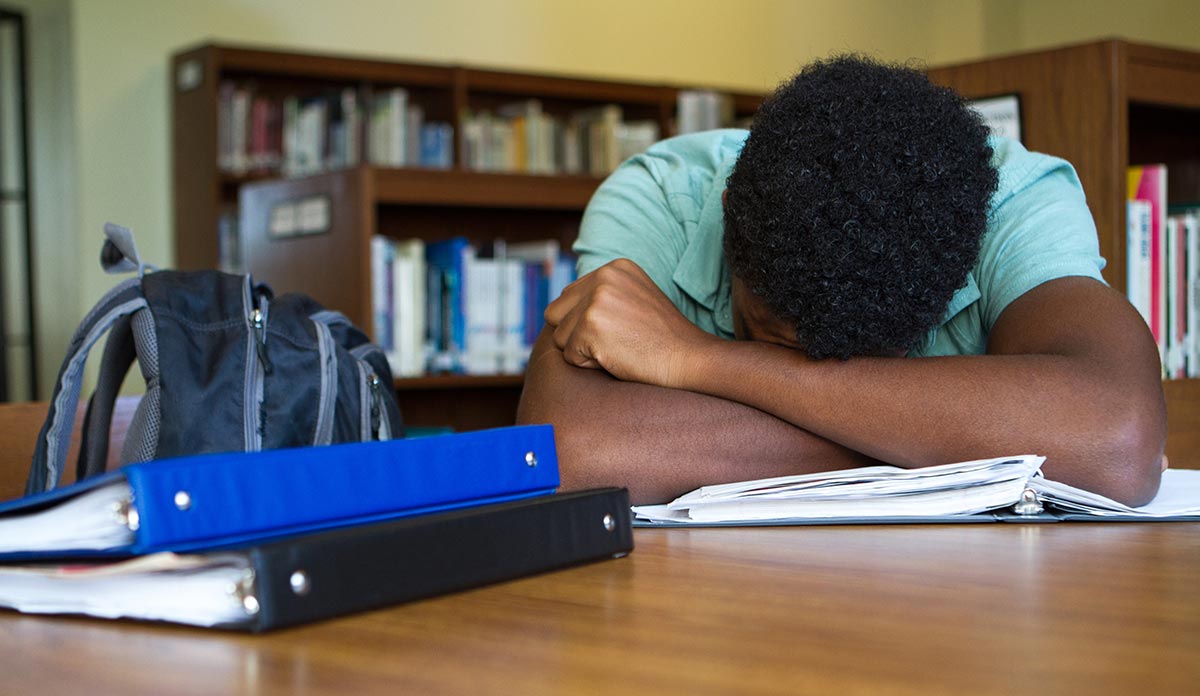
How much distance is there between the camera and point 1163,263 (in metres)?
1.89

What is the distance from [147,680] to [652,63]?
5655 mm

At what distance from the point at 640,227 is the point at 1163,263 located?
3.19 feet

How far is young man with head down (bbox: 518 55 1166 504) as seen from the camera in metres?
0.98

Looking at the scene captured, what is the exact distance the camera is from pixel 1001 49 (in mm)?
6707

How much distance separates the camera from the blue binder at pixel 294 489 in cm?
52

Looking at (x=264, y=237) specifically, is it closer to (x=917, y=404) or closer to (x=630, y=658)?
(x=917, y=404)

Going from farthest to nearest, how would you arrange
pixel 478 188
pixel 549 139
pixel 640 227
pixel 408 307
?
pixel 549 139, pixel 408 307, pixel 478 188, pixel 640 227

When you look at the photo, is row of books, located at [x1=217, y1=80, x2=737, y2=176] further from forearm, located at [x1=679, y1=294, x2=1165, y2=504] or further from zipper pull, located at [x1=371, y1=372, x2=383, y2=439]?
forearm, located at [x1=679, y1=294, x2=1165, y2=504]

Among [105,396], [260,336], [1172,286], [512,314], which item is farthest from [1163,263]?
[512,314]

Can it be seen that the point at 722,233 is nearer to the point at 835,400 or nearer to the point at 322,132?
the point at 835,400

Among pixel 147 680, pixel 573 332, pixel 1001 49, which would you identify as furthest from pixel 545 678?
pixel 1001 49

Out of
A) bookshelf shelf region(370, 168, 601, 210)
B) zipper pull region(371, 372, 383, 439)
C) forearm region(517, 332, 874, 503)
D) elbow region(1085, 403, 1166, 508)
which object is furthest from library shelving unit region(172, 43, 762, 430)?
elbow region(1085, 403, 1166, 508)

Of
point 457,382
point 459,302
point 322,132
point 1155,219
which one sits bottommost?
point 457,382

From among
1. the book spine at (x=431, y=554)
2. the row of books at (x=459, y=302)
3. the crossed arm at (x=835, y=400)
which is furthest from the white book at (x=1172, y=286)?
the row of books at (x=459, y=302)
